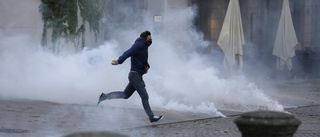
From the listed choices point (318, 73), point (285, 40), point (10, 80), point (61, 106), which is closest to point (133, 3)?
point (285, 40)

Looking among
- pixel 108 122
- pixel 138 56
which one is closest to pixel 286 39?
pixel 138 56

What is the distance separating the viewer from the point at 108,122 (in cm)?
1293

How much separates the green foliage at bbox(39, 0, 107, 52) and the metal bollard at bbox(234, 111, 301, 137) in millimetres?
12962

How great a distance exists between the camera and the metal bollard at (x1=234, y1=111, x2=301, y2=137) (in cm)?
598

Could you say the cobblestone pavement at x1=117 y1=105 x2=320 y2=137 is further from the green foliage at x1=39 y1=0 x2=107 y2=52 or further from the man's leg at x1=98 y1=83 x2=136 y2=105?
the green foliage at x1=39 y1=0 x2=107 y2=52

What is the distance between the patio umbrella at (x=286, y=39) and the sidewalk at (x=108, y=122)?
907cm

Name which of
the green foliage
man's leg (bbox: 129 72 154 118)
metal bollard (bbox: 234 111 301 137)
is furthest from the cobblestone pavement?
the green foliage

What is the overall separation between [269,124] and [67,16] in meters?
13.4

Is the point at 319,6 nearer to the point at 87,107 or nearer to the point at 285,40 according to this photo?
the point at 285,40

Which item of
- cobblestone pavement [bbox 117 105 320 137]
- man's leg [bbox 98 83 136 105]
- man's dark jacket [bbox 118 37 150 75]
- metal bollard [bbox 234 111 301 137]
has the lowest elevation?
cobblestone pavement [bbox 117 105 320 137]

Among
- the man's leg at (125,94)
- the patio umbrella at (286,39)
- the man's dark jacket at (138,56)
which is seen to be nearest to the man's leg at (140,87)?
the man's dark jacket at (138,56)

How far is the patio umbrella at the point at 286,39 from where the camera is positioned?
2588 cm

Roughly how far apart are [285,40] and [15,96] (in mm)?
12104

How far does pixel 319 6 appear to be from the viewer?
29812 millimetres
